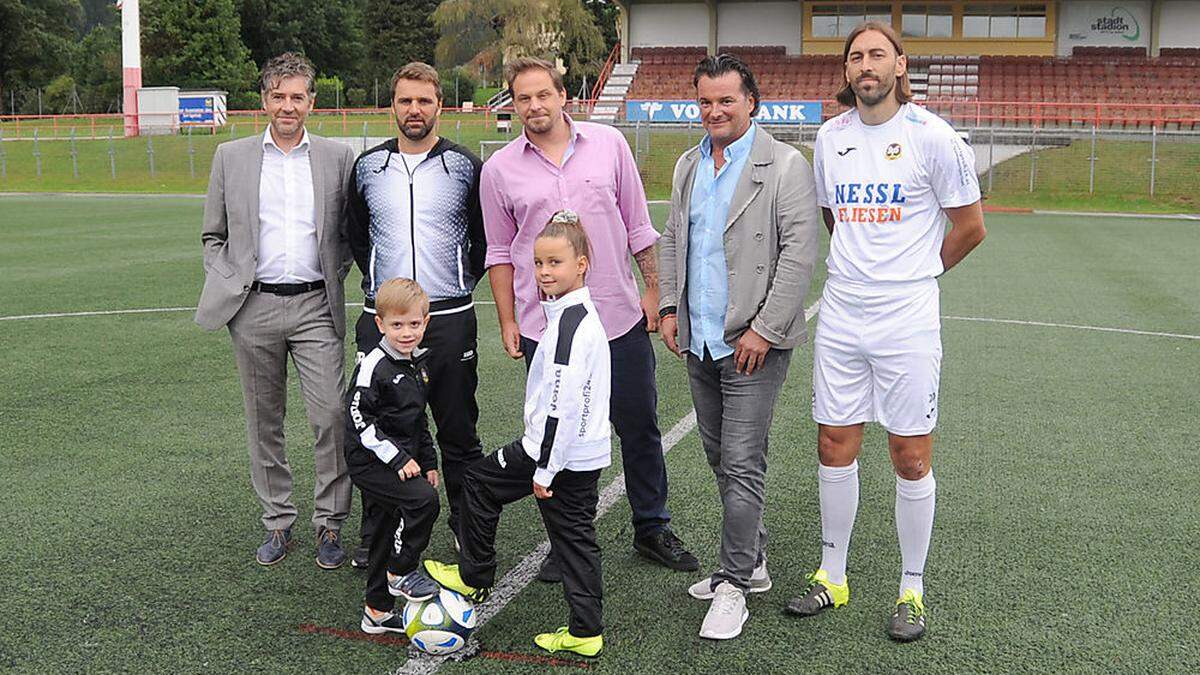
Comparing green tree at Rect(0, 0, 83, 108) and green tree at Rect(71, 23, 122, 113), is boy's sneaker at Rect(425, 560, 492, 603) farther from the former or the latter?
green tree at Rect(0, 0, 83, 108)

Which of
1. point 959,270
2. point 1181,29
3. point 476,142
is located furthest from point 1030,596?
point 1181,29

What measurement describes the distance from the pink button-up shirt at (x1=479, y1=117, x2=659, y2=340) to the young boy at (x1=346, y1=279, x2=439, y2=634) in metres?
0.63

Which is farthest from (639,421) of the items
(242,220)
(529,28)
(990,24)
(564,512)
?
(529,28)

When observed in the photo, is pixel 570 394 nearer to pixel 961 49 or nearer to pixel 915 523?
pixel 915 523

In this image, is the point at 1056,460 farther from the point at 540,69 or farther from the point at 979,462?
the point at 540,69

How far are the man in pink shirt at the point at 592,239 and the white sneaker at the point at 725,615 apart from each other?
23.0 inches

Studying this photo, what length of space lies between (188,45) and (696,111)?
139ft

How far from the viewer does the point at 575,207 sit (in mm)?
4688

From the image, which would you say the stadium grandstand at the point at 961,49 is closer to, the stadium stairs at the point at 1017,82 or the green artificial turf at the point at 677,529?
the stadium stairs at the point at 1017,82

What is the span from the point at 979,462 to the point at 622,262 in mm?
2913

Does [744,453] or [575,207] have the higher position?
[575,207]

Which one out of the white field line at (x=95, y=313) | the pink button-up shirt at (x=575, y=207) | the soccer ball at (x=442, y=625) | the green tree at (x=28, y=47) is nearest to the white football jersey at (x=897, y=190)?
the pink button-up shirt at (x=575, y=207)

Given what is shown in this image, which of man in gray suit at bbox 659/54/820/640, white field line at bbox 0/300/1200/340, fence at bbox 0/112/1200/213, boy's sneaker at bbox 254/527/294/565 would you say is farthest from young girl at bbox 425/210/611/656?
fence at bbox 0/112/1200/213

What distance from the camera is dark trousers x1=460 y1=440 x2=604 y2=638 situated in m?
4.16
